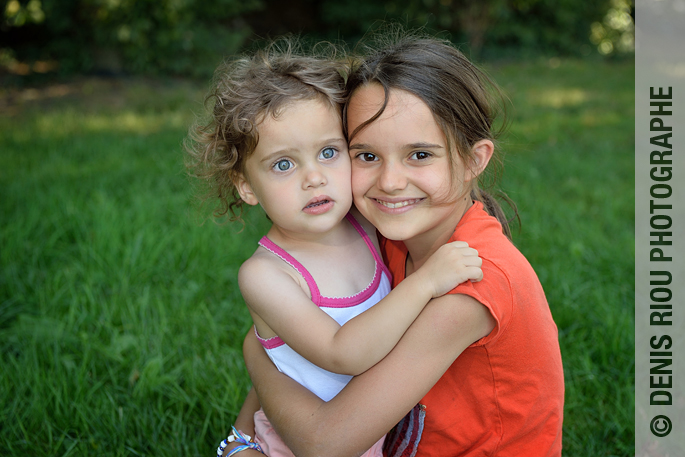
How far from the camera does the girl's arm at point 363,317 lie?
1.30m

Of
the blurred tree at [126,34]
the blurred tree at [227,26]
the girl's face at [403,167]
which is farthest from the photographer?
the blurred tree at [227,26]

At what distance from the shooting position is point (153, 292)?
9.80 ft

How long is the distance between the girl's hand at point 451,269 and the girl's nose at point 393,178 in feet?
0.70

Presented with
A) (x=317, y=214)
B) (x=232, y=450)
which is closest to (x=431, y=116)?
(x=317, y=214)

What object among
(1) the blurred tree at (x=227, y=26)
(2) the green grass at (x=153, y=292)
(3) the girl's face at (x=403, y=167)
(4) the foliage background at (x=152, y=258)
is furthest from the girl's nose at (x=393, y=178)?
(1) the blurred tree at (x=227, y=26)

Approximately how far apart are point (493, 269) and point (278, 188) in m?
0.62

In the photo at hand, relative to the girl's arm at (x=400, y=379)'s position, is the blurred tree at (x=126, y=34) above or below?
above

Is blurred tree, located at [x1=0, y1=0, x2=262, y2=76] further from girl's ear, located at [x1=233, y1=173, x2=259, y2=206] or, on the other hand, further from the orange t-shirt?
the orange t-shirt

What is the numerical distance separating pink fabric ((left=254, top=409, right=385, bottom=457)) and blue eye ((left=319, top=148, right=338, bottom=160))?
0.79 meters

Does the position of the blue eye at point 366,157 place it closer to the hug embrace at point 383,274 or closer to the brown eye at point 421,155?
the hug embrace at point 383,274

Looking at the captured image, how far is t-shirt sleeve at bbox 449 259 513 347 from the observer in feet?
4.14

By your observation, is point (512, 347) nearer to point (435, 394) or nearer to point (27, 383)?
point (435, 394)

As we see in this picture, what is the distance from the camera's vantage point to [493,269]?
130cm
